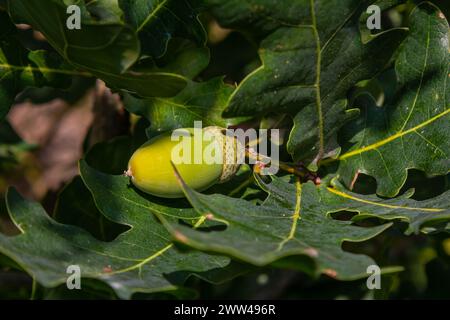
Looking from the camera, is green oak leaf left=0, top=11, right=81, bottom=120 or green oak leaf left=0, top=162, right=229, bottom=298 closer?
green oak leaf left=0, top=162, right=229, bottom=298

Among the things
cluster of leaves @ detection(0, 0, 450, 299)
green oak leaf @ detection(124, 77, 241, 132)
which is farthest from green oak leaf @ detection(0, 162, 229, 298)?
green oak leaf @ detection(124, 77, 241, 132)

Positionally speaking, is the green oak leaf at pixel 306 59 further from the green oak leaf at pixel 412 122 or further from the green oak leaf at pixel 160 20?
the green oak leaf at pixel 160 20

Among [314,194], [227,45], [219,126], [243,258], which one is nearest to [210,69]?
[227,45]

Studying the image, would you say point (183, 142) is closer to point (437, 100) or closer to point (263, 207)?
point (263, 207)

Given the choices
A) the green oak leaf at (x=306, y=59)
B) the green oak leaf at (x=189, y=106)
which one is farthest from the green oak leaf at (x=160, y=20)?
the green oak leaf at (x=306, y=59)

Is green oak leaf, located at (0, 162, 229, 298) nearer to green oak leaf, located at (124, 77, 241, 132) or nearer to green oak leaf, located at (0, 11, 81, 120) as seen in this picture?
green oak leaf, located at (124, 77, 241, 132)

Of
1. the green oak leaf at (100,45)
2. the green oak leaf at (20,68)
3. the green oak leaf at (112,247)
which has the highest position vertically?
the green oak leaf at (20,68)
